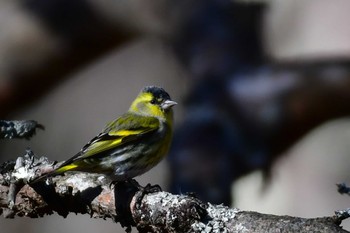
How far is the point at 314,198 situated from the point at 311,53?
68 centimetres

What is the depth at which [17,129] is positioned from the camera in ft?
8.34

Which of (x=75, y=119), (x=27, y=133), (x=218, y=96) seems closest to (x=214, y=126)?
(x=218, y=96)

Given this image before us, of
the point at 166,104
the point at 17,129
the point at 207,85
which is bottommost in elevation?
the point at 17,129

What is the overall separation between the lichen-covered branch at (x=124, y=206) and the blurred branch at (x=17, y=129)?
0.39ft

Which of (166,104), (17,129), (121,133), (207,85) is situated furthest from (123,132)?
(207,85)

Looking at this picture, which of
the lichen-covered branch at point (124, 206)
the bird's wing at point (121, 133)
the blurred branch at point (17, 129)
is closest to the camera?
the lichen-covered branch at point (124, 206)

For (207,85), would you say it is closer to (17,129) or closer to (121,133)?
(121,133)

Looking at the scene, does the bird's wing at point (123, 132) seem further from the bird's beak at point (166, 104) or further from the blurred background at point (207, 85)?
the blurred background at point (207, 85)

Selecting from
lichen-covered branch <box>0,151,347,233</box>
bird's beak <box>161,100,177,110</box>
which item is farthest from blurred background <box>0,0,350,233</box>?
lichen-covered branch <box>0,151,347,233</box>

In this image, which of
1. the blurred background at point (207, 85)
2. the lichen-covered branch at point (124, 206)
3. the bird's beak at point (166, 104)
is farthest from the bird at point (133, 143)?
the blurred background at point (207, 85)

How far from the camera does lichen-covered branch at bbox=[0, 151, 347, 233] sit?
1.85 m

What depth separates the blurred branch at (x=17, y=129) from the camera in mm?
2525

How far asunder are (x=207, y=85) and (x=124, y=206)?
6.89 ft

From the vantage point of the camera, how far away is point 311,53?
4.03 m
